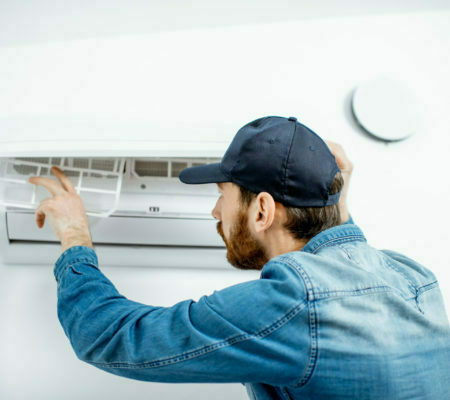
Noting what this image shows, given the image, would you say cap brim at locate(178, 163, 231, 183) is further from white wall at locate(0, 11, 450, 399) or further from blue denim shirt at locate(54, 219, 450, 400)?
white wall at locate(0, 11, 450, 399)

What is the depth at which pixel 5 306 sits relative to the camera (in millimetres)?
1067

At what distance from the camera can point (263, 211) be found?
709 millimetres

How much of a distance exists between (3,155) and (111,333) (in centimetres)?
43

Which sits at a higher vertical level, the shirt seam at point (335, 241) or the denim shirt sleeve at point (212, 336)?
the shirt seam at point (335, 241)

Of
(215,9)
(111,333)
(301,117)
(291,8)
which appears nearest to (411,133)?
(301,117)

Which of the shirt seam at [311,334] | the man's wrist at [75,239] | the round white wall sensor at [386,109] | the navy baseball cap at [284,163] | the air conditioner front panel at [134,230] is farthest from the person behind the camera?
the round white wall sensor at [386,109]

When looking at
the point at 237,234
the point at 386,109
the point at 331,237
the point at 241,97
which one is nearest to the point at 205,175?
the point at 237,234

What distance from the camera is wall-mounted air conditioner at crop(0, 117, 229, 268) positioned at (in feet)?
2.45

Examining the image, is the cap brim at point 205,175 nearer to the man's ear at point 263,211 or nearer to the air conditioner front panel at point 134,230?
the man's ear at point 263,211

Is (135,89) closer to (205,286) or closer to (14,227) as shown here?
(14,227)

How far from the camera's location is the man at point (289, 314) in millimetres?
557

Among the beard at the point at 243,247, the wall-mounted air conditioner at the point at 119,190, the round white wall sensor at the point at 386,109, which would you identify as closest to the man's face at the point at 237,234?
the beard at the point at 243,247

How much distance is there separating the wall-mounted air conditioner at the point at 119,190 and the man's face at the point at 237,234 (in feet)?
0.33

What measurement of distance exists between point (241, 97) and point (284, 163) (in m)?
0.51
